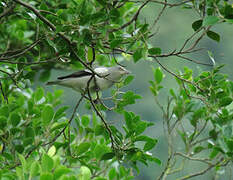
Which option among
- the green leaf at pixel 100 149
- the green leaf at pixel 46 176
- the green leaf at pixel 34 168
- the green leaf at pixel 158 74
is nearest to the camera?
the green leaf at pixel 46 176

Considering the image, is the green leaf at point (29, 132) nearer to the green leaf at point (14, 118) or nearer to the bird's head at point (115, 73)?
the green leaf at point (14, 118)

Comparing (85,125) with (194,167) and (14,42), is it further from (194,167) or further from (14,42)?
(194,167)

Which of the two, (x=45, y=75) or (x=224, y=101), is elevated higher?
(x=224, y=101)

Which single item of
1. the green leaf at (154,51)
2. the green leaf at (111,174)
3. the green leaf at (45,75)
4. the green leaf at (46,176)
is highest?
the green leaf at (154,51)

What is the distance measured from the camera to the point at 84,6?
144 cm

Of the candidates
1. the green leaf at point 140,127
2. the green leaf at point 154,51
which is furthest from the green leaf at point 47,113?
the green leaf at point 154,51

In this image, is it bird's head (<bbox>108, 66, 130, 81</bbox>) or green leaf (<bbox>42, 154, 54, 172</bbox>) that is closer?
green leaf (<bbox>42, 154, 54, 172</bbox>)

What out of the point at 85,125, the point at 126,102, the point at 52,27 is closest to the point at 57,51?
the point at 52,27

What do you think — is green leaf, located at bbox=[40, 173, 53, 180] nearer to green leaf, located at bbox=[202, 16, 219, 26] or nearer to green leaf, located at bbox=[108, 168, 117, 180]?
green leaf, located at bbox=[108, 168, 117, 180]

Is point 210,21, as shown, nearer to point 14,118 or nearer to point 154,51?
point 154,51

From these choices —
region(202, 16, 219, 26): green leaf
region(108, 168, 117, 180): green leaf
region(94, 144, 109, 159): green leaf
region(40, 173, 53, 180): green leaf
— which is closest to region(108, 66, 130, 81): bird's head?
region(94, 144, 109, 159): green leaf

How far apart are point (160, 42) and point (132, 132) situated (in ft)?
21.3

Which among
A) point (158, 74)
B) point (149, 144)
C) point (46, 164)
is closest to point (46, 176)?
point (46, 164)

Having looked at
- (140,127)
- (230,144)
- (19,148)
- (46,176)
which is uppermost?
(46,176)
